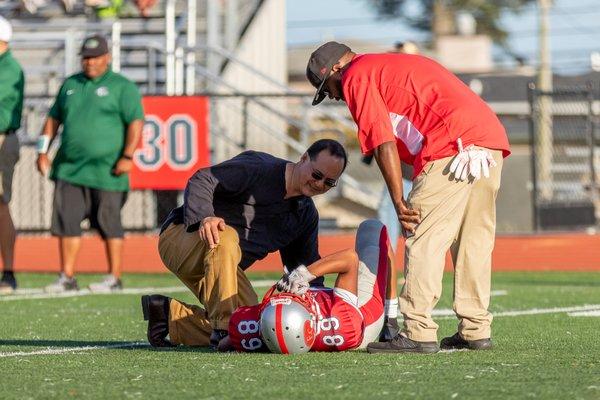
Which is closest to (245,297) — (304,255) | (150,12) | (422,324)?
(304,255)

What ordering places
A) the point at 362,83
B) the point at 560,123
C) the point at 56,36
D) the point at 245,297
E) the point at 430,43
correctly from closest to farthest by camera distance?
1. the point at 362,83
2. the point at 245,297
3. the point at 56,36
4. the point at 560,123
5. the point at 430,43

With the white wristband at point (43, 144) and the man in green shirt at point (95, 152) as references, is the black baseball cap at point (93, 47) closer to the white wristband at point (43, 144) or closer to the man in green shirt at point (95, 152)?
the man in green shirt at point (95, 152)

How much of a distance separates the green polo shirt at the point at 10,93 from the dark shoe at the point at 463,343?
239 inches

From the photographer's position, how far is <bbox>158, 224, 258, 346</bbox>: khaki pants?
702cm

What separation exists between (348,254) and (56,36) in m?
12.5

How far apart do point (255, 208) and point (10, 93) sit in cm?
542

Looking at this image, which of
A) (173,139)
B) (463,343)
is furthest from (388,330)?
(173,139)

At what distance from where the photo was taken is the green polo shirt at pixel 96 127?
12.3m

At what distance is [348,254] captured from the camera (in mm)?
6961

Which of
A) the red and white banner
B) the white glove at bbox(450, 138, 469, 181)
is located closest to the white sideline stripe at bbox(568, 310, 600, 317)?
the white glove at bbox(450, 138, 469, 181)

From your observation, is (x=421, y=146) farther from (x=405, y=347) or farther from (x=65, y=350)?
(x=65, y=350)

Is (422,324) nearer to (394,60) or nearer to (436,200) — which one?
(436,200)

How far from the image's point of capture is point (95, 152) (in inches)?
484

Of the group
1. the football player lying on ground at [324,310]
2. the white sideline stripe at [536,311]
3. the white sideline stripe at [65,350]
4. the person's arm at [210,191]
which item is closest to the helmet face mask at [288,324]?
the football player lying on ground at [324,310]
